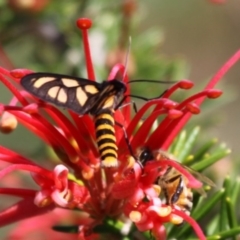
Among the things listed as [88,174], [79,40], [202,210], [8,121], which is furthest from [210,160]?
[79,40]

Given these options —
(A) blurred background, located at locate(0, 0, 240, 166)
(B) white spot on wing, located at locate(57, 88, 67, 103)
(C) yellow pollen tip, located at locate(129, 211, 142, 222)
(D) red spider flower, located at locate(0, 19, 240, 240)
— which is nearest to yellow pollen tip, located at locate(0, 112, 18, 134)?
(D) red spider flower, located at locate(0, 19, 240, 240)

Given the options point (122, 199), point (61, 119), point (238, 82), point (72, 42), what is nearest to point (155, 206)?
point (122, 199)

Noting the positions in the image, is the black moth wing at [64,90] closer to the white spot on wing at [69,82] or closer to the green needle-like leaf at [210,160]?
the white spot on wing at [69,82]

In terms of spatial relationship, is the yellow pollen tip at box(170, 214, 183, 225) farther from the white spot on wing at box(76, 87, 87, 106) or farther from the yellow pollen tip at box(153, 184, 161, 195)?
the white spot on wing at box(76, 87, 87, 106)

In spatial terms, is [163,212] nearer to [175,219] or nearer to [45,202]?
[175,219]

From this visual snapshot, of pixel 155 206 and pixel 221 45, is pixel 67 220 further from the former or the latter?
pixel 221 45

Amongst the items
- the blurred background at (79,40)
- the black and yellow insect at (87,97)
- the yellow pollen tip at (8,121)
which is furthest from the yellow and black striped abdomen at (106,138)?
the blurred background at (79,40)
